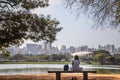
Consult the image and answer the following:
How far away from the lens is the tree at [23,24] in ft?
76.1

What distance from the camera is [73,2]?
12.8 meters

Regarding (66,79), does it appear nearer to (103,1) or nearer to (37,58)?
(103,1)

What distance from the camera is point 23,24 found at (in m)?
23.3

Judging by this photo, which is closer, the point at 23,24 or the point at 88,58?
the point at 23,24

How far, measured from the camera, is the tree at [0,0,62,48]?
23.2 meters

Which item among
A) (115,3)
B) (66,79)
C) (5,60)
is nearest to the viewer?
(115,3)

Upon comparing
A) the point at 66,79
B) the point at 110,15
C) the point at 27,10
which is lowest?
the point at 66,79

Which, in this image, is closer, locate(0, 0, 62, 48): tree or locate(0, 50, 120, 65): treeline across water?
locate(0, 0, 62, 48): tree

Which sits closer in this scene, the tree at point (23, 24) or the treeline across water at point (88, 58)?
the tree at point (23, 24)

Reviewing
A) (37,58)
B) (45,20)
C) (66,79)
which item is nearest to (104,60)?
(37,58)

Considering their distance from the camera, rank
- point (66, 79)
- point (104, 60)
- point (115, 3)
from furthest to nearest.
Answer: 1. point (104, 60)
2. point (66, 79)
3. point (115, 3)

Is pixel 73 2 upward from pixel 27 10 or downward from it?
downward

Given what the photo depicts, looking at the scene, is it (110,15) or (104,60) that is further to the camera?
(104,60)

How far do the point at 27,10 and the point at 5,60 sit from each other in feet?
350
